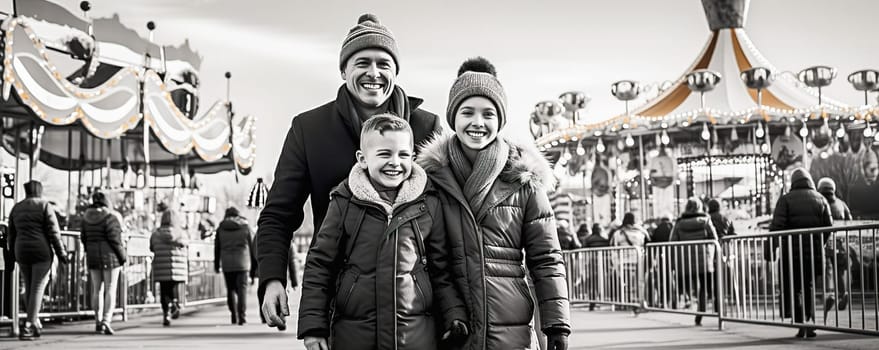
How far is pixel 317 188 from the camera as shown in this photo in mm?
4566

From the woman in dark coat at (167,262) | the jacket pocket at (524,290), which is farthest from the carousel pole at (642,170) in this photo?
the jacket pocket at (524,290)

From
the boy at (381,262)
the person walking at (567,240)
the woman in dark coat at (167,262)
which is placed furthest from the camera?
the person walking at (567,240)

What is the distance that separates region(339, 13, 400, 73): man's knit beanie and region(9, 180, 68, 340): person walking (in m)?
9.76

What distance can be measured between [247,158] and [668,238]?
400 inches

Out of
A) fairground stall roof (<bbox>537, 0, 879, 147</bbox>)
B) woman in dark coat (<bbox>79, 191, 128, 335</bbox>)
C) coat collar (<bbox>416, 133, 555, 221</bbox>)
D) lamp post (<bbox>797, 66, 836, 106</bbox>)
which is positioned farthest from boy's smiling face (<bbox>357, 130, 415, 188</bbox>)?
lamp post (<bbox>797, 66, 836, 106</bbox>)

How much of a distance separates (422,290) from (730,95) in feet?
77.7

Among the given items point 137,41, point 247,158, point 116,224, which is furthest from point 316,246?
point 247,158

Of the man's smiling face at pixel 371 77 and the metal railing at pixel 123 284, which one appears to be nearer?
the man's smiling face at pixel 371 77

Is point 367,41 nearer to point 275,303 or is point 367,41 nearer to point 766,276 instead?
point 275,303

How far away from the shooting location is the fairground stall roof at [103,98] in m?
15.7

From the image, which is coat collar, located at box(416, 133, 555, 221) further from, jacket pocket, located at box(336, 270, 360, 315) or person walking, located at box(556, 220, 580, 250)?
person walking, located at box(556, 220, 580, 250)

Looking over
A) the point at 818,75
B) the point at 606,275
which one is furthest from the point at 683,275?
the point at 818,75

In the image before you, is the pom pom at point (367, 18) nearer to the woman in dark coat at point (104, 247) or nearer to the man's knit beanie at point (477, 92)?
the man's knit beanie at point (477, 92)

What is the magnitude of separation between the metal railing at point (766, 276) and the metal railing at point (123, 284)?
7434 mm
